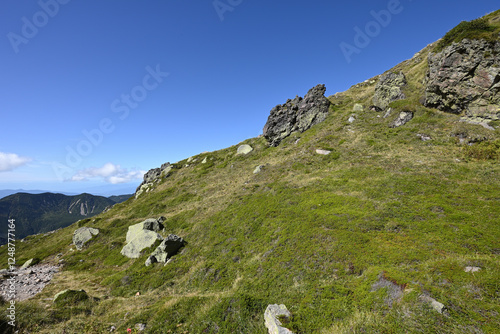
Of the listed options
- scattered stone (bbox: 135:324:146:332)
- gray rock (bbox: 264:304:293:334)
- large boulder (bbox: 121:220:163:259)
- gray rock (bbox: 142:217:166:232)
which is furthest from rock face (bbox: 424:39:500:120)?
gray rock (bbox: 142:217:166:232)

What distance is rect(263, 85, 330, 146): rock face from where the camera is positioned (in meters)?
53.9

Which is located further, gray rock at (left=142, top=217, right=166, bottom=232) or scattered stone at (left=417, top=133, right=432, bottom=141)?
gray rock at (left=142, top=217, right=166, bottom=232)

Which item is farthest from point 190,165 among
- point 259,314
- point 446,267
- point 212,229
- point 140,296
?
point 446,267

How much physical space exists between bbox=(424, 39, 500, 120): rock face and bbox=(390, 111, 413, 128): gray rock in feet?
13.3

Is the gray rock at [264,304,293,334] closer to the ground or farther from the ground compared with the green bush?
closer to the ground

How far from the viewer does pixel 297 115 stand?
5719cm

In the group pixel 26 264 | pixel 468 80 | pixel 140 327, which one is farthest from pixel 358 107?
pixel 26 264

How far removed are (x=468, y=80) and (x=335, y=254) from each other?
40080 mm

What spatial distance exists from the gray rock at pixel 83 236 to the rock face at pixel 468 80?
7036 cm

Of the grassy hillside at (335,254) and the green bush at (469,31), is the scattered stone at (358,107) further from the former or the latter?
the green bush at (469,31)

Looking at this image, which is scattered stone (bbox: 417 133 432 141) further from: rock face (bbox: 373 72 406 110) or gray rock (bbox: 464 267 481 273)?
gray rock (bbox: 464 267 481 273)

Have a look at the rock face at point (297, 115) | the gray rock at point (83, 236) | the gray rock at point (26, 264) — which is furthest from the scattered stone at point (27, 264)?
the rock face at point (297, 115)

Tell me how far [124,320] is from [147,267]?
1046 cm

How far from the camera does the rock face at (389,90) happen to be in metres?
44.8
